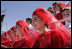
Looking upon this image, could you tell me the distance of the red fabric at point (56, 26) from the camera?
2293mm

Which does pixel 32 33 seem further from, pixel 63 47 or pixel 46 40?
pixel 63 47

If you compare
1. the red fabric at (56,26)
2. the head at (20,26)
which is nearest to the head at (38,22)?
the red fabric at (56,26)

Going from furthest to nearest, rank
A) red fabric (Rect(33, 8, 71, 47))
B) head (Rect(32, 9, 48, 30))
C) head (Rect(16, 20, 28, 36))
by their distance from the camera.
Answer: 1. head (Rect(16, 20, 28, 36))
2. head (Rect(32, 9, 48, 30))
3. red fabric (Rect(33, 8, 71, 47))

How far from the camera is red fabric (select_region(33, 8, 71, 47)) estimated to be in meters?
2.29

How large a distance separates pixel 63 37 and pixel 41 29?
22.3 inches

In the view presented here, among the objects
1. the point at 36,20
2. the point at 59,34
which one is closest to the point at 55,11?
the point at 36,20

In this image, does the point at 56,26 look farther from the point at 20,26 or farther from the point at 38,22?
the point at 20,26

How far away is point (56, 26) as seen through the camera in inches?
97.0

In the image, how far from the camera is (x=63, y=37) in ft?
7.55

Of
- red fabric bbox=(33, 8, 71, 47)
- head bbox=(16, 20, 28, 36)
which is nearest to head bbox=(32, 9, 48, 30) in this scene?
red fabric bbox=(33, 8, 71, 47)

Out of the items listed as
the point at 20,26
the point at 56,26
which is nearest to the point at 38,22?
the point at 56,26

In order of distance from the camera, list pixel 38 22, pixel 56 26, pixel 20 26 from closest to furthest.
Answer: pixel 56 26, pixel 38 22, pixel 20 26

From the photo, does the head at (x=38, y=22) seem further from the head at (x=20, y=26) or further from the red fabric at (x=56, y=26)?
the head at (x=20, y=26)

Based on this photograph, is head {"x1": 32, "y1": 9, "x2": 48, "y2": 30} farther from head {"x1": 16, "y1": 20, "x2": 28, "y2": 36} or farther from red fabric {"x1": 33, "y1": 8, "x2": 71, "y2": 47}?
head {"x1": 16, "y1": 20, "x2": 28, "y2": 36}
